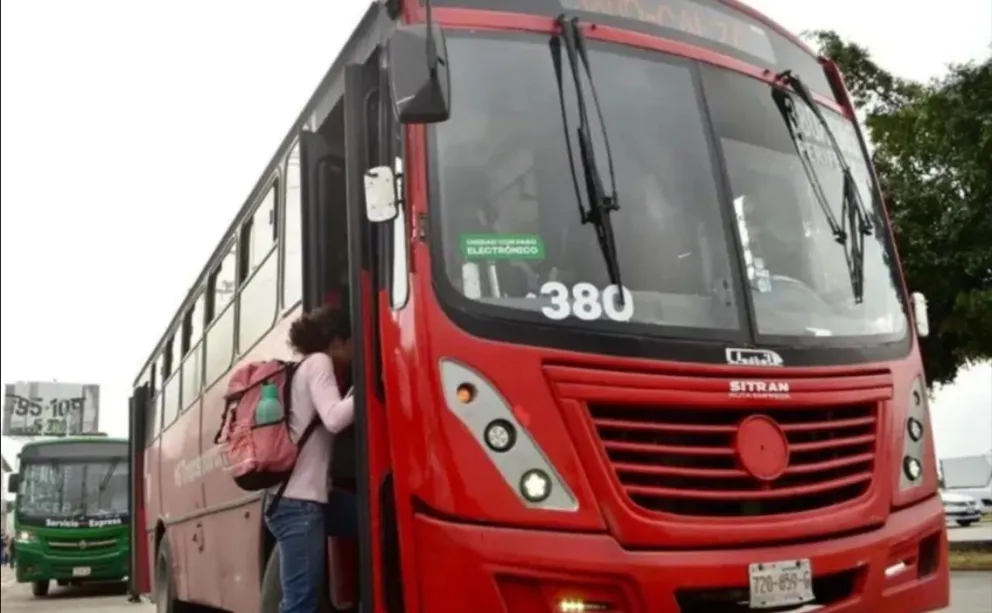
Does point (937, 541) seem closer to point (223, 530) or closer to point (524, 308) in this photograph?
point (524, 308)

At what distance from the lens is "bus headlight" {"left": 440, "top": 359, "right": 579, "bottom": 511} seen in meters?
3.99

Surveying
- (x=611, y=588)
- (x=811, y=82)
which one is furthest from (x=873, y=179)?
(x=611, y=588)

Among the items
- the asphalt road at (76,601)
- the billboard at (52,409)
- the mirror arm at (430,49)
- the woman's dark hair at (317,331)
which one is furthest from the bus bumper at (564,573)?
the billboard at (52,409)

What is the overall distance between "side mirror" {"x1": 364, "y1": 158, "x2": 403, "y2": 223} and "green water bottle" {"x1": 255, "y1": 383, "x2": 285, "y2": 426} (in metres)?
0.88

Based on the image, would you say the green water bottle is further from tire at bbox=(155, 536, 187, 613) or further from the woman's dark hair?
tire at bbox=(155, 536, 187, 613)

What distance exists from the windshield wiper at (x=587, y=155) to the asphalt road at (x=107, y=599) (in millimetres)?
5667

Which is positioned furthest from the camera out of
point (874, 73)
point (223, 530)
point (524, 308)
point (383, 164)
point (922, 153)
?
point (874, 73)

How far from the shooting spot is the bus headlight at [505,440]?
399 centimetres

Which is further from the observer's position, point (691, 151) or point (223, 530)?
point (223, 530)

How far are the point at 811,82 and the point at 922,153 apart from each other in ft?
35.8

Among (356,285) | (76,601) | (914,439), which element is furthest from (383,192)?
(76,601)

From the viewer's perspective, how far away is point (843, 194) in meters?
5.23

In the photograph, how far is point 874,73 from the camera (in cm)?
1689

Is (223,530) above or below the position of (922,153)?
below
